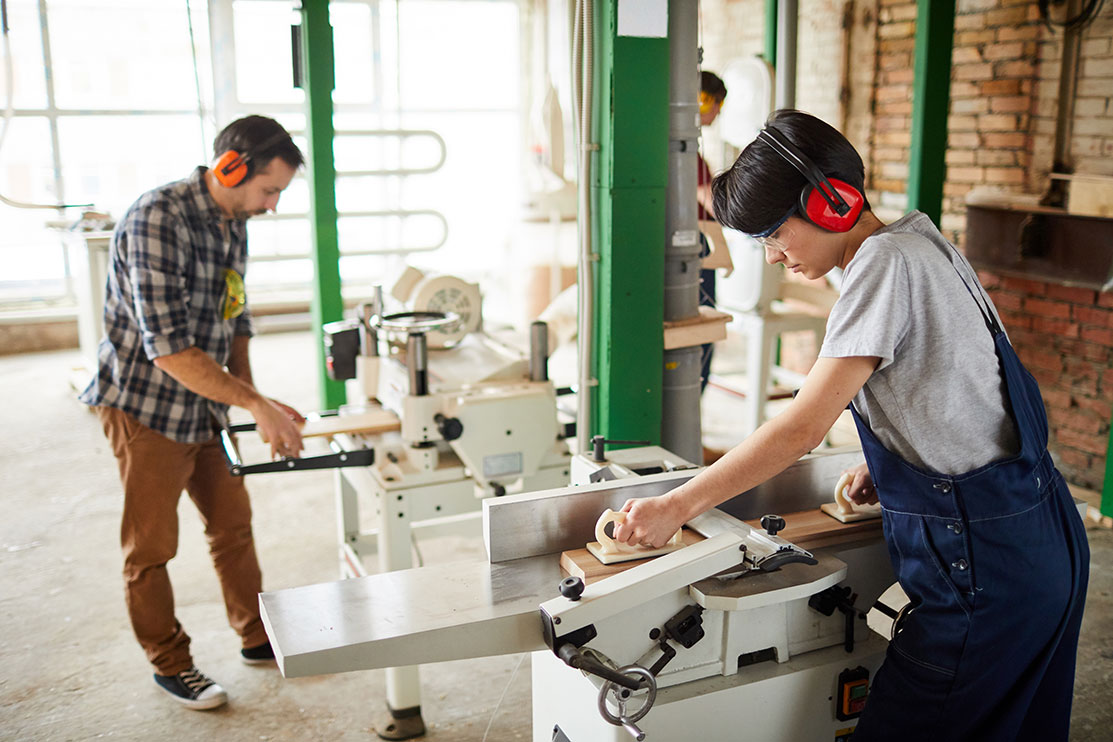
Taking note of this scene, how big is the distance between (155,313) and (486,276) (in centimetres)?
525

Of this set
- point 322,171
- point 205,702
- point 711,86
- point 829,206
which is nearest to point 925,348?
point 829,206

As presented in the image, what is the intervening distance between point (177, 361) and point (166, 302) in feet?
0.45

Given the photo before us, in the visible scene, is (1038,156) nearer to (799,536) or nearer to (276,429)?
(799,536)

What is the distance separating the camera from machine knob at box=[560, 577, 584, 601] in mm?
1310

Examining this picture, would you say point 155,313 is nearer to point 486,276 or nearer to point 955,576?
point 955,576

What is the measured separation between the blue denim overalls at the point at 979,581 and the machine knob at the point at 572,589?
45 centimetres

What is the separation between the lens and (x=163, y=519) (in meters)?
2.43

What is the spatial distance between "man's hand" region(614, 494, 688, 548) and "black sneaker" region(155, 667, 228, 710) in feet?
5.11

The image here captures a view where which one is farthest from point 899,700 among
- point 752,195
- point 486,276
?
point 486,276

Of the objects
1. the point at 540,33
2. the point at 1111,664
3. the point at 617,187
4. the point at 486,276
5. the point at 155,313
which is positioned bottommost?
the point at 1111,664

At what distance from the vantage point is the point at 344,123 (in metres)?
7.14

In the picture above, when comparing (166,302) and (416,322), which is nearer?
(166,302)

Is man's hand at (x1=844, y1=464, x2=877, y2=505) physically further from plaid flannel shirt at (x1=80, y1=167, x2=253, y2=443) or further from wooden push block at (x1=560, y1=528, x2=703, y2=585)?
plaid flannel shirt at (x1=80, y1=167, x2=253, y2=443)

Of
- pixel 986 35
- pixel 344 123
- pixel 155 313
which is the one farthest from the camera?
pixel 344 123
